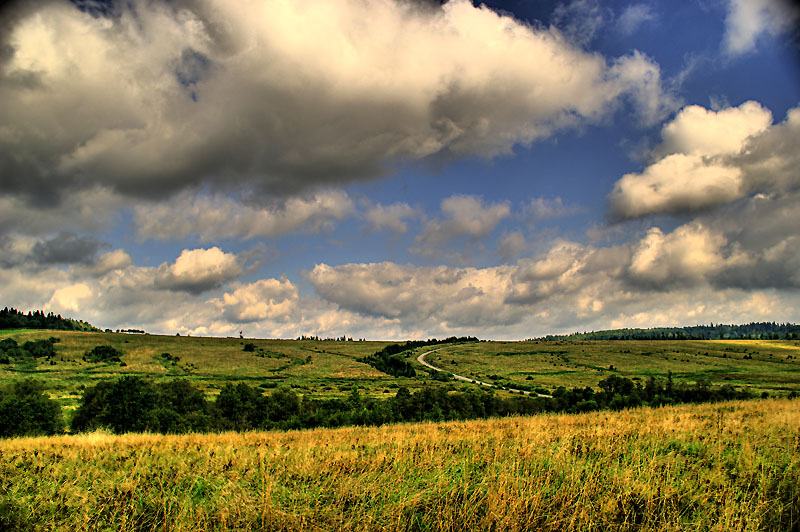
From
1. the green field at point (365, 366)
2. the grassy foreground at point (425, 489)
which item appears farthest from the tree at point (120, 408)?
the grassy foreground at point (425, 489)

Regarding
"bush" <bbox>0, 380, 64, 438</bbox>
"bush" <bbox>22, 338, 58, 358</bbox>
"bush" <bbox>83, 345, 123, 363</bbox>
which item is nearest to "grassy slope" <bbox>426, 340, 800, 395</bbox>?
"bush" <bbox>0, 380, 64, 438</bbox>

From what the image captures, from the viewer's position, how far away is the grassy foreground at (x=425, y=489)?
197 inches

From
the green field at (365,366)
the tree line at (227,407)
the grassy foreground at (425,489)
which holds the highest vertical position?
the grassy foreground at (425,489)

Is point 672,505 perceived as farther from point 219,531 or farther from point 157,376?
point 157,376

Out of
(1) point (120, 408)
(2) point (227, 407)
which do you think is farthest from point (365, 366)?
(1) point (120, 408)

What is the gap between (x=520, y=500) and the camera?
5.04 metres

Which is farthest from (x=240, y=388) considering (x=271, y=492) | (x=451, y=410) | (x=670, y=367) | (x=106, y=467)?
(x=670, y=367)

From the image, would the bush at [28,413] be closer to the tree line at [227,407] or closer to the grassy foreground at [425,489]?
the tree line at [227,407]

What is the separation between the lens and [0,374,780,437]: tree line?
39.0 meters

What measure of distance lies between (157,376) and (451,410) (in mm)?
75463

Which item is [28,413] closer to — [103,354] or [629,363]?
[103,354]

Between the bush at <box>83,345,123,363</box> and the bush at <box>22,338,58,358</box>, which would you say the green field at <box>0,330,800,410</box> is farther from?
the bush at <box>22,338,58,358</box>

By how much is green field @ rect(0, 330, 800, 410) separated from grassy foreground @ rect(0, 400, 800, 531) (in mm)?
68207

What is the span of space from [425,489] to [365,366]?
427ft
